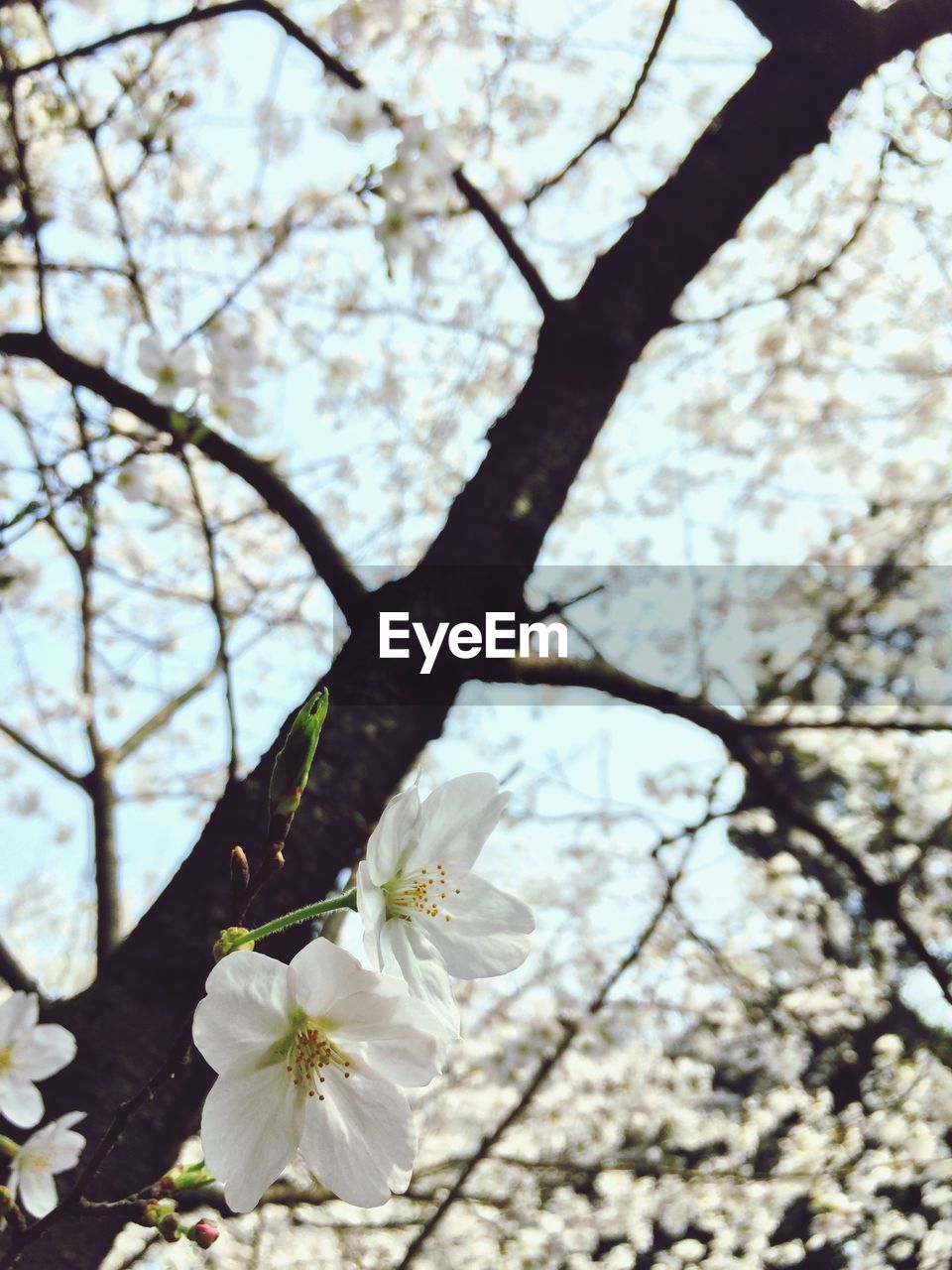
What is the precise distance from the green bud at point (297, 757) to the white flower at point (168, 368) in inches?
73.0

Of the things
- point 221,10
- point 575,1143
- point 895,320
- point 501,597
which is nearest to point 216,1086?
point 501,597

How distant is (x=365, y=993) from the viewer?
0.59 metres

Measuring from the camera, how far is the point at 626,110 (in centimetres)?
240

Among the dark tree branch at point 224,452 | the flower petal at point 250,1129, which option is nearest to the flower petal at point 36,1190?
the flower petal at point 250,1129

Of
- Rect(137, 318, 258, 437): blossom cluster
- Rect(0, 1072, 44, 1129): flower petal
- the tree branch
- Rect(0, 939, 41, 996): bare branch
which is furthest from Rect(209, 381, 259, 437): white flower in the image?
Rect(0, 1072, 44, 1129): flower petal

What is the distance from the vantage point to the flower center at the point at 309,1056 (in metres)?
0.65

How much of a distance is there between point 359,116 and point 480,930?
2.68m

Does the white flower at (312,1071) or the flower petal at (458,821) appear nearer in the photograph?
the white flower at (312,1071)

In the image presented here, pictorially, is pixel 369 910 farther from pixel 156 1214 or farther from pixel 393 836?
pixel 156 1214

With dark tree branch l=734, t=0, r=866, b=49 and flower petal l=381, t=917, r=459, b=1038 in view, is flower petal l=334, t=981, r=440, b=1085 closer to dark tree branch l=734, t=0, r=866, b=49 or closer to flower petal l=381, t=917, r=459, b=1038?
flower petal l=381, t=917, r=459, b=1038

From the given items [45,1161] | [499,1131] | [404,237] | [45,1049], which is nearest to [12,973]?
[45,1049]

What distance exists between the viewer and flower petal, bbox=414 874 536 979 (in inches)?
27.9

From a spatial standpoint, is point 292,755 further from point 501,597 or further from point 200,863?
point 501,597

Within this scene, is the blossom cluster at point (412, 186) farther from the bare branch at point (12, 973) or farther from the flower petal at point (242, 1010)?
the flower petal at point (242, 1010)
